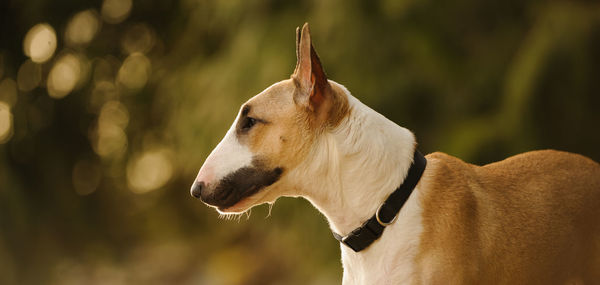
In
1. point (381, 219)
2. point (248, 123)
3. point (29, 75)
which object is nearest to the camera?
point (381, 219)

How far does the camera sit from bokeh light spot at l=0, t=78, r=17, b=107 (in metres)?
7.55

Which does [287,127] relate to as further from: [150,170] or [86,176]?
[86,176]

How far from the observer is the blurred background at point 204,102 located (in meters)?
5.37

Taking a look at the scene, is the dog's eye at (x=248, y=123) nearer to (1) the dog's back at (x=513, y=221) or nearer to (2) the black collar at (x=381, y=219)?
(2) the black collar at (x=381, y=219)

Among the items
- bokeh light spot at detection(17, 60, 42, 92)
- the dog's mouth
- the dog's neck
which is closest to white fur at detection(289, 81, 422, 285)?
the dog's neck

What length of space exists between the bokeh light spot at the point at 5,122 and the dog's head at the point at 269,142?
16.8 ft

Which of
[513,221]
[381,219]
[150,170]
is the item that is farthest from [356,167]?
[150,170]

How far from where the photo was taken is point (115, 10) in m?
8.26

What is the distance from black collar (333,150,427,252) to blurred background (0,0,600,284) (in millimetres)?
2495

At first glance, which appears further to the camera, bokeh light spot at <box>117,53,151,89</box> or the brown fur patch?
bokeh light spot at <box>117,53,151,89</box>

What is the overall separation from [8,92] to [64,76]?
727 millimetres

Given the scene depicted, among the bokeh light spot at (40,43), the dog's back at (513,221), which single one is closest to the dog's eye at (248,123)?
the dog's back at (513,221)

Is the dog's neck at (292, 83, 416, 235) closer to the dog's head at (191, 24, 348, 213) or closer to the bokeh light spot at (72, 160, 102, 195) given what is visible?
the dog's head at (191, 24, 348, 213)

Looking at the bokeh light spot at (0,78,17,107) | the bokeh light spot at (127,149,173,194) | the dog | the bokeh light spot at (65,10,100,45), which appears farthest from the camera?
the bokeh light spot at (127,149,173,194)
